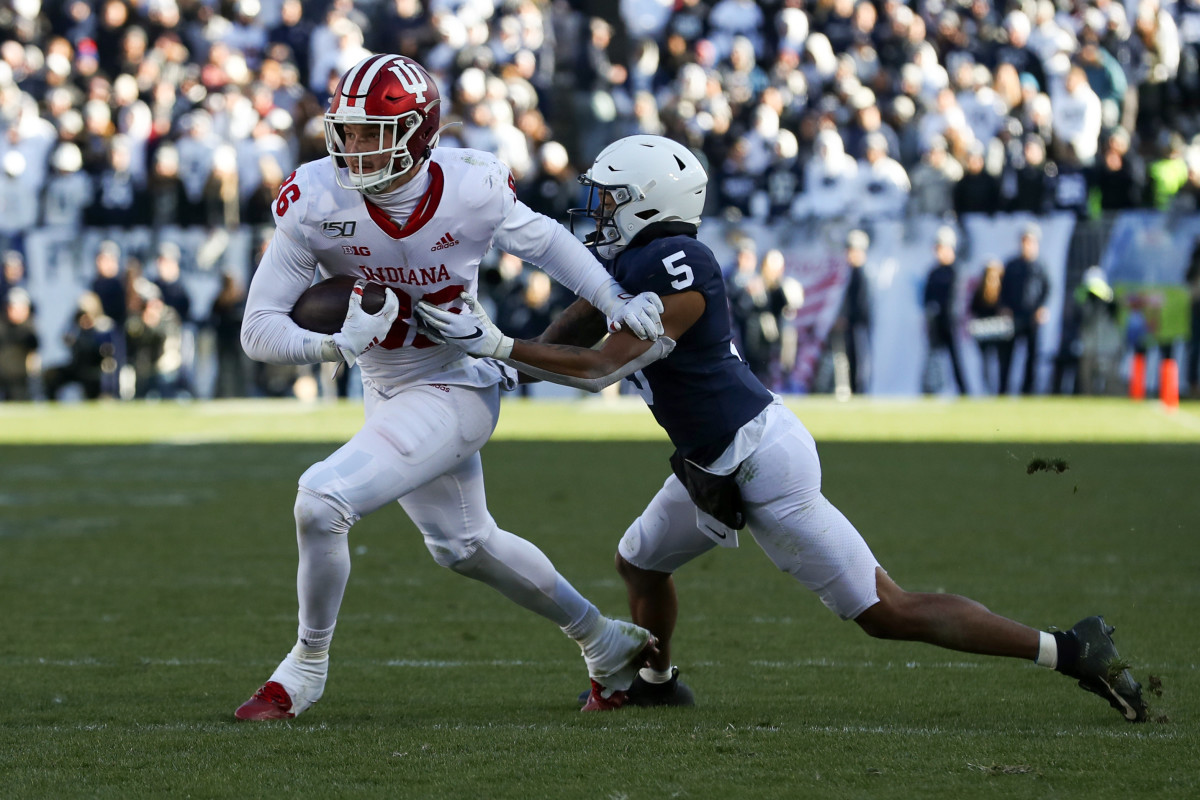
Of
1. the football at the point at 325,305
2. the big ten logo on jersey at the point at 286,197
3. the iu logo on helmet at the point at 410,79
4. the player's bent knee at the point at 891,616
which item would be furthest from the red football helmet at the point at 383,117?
the player's bent knee at the point at 891,616

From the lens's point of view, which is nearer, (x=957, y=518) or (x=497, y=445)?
(x=957, y=518)

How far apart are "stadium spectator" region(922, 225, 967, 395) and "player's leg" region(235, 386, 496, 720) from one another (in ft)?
38.1

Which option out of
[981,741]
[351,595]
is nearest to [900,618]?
[981,741]

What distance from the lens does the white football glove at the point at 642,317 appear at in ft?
12.7

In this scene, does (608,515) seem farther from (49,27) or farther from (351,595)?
(49,27)

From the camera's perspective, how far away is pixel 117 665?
193 inches

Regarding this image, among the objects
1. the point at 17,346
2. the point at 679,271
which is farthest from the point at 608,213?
the point at 17,346

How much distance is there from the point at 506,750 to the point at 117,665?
5.74 feet

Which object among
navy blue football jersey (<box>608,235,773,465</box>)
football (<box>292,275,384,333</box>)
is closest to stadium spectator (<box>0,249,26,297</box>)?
football (<box>292,275,384,333</box>)

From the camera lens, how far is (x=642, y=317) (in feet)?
12.7

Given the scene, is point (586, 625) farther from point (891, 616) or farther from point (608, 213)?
point (608, 213)

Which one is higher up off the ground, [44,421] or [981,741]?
[981,741]

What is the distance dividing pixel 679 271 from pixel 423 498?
0.94 meters

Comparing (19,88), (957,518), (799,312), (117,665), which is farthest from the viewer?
(19,88)
